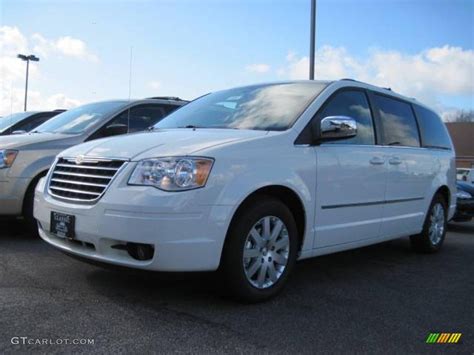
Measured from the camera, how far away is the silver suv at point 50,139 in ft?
18.6

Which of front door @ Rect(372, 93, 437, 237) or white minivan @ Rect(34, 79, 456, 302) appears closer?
white minivan @ Rect(34, 79, 456, 302)

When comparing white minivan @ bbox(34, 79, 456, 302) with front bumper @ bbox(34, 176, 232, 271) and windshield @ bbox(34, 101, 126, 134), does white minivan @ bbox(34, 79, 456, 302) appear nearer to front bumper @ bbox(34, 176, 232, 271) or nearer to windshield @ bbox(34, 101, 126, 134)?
front bumper @ bbox(34, 176, 232, 271)

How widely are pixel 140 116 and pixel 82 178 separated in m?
3.31

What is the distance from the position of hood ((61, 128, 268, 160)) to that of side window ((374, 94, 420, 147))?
5.93ft

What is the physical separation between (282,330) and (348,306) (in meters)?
0.81

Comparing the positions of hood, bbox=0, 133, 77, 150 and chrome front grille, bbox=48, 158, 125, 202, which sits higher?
hood, bbox=0, 133, 77, 150

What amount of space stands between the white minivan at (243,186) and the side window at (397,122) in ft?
0.08

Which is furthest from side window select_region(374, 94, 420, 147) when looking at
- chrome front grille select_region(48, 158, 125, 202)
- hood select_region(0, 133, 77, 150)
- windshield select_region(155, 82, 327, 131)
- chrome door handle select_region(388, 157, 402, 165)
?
hood select_region(0, 133, 77, 150)

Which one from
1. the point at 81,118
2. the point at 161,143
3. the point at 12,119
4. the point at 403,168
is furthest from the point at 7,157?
the point at 403,168

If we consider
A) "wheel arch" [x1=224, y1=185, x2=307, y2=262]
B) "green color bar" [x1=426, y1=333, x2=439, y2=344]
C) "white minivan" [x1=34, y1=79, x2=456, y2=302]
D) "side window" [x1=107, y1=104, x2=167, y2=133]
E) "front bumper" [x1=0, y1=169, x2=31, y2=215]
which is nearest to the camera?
"green color bar" [x1=426, y1=333, x2=439, y2=344]

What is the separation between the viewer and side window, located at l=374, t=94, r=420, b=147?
536 centimetres

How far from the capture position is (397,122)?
18.5 feet

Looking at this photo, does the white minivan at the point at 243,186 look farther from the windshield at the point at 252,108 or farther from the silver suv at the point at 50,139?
the silver suv at the point at 50,139

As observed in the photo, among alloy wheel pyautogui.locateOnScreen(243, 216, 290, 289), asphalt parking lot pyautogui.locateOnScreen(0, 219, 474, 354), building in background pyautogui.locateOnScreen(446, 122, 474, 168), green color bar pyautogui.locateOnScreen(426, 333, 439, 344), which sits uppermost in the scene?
building in background pyautogui.locateOnScreen(446, 122, 474, 168)
